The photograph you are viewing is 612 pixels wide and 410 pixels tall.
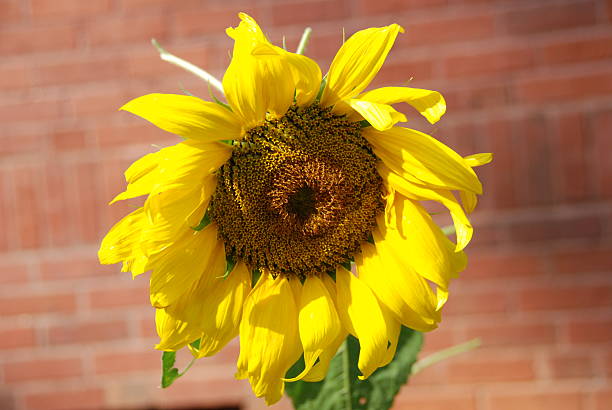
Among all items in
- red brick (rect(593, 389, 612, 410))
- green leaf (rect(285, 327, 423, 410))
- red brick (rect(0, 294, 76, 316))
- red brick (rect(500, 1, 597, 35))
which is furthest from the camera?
red brick (rect(0, 294, 76, 316))

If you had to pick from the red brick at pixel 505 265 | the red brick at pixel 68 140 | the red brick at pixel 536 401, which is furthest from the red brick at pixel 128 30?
the red brick at pixel 536 401

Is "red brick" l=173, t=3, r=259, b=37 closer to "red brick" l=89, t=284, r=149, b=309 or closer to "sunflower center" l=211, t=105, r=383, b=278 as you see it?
"red brick" l=89, t=284, r=149, b=309

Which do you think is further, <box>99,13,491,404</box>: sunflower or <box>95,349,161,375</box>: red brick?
<box>95,349,161,375</box>: red brick

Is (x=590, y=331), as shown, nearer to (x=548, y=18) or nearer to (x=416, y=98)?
(x=548, y=18)

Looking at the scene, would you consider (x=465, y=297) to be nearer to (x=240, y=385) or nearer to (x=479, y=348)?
(x=479, y=348)

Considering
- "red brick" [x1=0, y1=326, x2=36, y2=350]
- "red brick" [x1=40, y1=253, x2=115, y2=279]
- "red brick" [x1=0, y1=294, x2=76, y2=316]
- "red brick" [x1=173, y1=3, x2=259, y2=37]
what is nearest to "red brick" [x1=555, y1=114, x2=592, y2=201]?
"red brick" [x1=173, y1=3, x2=259, y2=37]

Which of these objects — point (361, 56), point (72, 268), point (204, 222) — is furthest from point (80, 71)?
point (361, 56)
